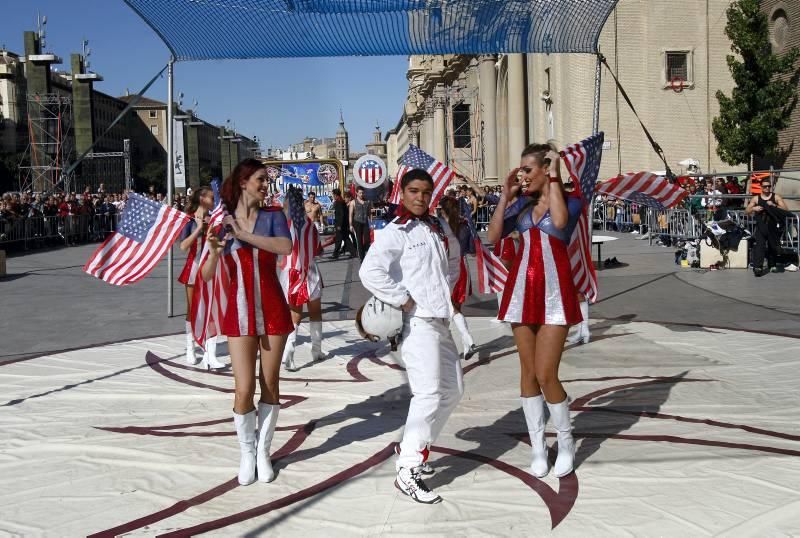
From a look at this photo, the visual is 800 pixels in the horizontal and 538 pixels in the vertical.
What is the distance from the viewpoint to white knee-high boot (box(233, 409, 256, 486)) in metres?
5.11

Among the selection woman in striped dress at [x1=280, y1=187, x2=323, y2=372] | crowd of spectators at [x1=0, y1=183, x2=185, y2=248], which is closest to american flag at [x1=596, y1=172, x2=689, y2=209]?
woman in striped dress at [x1=280, y1=187, x2=323, y2=372]

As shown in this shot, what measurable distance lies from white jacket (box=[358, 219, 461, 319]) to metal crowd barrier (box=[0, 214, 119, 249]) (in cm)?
2282

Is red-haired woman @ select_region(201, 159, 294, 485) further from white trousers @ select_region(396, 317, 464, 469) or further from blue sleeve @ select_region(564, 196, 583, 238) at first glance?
blue sleeve @ select_region(564, 196, 583, 238)

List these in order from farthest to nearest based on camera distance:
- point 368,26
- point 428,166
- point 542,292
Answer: point 428,166
point 368,26
point 542,292

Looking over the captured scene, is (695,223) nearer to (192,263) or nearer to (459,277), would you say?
(459,277)

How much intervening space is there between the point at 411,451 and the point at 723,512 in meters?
1.64

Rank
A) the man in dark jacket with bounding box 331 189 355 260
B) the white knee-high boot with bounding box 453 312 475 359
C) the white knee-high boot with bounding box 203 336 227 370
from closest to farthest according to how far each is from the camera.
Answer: the white knee-high boot with bounding box 203 336 227 370
the white knee-high boot with bounding box 453 312 475 359
the man in dark jacket with bounding box 331 189 355 260

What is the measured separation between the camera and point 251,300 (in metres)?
5.09

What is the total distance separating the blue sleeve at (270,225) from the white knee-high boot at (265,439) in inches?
40.9

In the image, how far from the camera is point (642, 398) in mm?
6938

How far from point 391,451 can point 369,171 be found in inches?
603

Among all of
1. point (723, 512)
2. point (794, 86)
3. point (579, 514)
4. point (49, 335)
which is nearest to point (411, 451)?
point (579, 514)

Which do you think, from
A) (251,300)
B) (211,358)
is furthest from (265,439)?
(211,358)

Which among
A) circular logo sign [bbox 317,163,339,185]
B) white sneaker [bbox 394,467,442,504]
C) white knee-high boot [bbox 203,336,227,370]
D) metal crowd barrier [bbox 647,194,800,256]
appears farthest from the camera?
circular logo sign [bbox 317,163,339,185]
